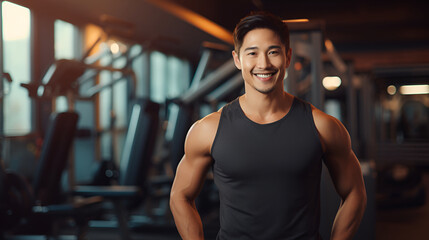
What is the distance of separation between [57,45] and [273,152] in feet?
13.7

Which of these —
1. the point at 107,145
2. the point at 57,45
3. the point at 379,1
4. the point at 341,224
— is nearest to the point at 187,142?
the point at 341,224

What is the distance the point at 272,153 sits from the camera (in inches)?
38.0

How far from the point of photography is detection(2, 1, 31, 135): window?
155 inches

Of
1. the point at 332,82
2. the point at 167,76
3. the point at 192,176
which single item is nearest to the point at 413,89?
the point at 332,82

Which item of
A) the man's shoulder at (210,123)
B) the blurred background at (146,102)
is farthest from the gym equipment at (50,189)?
the man's shoulder at (210,123)

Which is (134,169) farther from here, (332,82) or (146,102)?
(332,82)

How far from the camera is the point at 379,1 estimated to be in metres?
6.49

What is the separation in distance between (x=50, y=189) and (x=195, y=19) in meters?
2.89

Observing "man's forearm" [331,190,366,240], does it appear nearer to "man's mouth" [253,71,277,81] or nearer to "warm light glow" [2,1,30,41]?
"man's mouth" [253,71,277,81]

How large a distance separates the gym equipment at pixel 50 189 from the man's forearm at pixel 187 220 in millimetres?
1846

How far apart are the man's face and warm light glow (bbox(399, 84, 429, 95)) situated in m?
7.58

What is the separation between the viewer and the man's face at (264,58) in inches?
38.2

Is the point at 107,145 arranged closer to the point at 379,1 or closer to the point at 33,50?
the point at 33,50

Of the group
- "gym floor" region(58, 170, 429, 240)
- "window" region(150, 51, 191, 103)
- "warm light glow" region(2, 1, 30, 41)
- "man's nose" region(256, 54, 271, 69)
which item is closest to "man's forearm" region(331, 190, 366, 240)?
"man's nose" region(256, 54, 271, 69)
